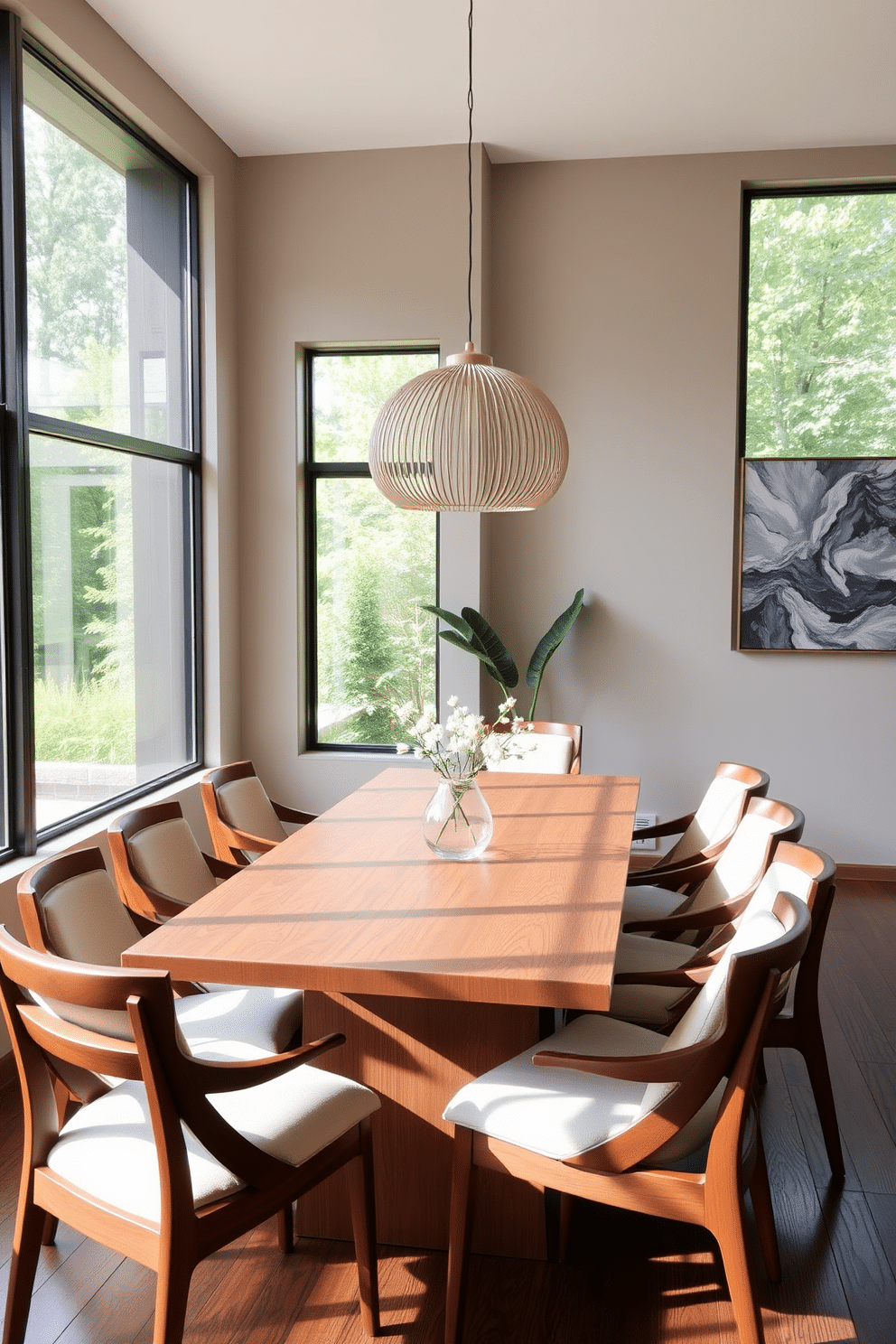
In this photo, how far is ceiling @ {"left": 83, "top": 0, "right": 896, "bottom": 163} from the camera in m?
4.00

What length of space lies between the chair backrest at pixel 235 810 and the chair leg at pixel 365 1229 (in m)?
1.36

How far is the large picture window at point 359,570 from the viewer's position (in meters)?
5.55

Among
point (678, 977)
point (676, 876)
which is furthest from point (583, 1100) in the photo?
point (676, 876)

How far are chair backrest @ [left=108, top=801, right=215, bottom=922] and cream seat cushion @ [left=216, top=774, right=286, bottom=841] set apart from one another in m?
0.36

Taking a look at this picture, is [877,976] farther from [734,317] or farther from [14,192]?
[14,192]

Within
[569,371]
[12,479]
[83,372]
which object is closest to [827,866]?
[12,479]

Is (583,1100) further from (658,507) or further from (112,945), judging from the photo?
(658,507)

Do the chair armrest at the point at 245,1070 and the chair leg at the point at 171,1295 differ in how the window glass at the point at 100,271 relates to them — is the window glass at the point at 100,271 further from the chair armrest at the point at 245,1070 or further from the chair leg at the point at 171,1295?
the chair leg at the point at 171,1295

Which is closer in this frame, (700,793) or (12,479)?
(12,479)

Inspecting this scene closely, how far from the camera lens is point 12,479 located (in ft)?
11.7

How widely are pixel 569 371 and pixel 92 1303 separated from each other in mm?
4575

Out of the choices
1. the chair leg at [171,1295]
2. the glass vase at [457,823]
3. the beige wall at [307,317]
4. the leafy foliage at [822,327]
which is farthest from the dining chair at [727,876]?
the leafy foliage at [822,327]

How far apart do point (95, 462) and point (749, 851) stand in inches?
112

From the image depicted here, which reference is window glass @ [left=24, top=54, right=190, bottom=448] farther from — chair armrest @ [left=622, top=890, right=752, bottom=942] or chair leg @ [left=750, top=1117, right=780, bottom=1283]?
chair leg @ [left=750, top=1117, right=780, bottom=1283]
